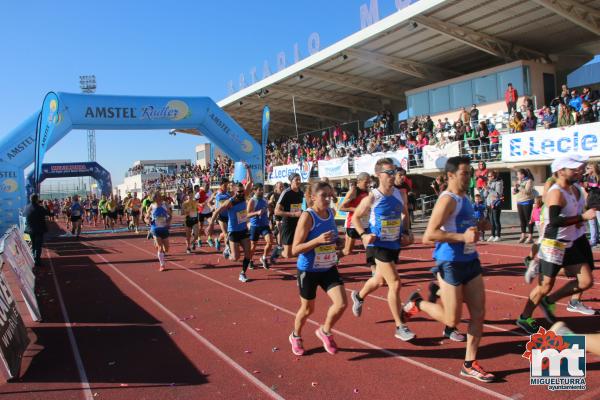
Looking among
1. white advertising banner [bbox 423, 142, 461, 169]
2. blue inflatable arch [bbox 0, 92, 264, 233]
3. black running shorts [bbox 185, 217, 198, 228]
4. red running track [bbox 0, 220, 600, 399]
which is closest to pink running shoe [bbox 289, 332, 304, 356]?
red running track [bbox 0, 220, 600, 399]

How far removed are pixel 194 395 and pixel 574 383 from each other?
3.22 meters

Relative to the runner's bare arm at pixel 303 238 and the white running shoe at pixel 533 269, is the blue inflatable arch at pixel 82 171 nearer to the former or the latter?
the runner's bare arm at pixel 303 238

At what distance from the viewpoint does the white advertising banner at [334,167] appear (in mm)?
23625

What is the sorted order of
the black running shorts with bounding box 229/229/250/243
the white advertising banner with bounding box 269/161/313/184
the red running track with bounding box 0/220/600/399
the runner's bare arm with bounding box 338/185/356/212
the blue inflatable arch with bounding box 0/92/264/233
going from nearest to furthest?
the red running track with bounding box 0/220/600/399 → the runner's bare arm with bounding box 338/185/356/212 → the black running shorts with bounding box 229/229/250/243 → the blue inflatable arch with bounding box 0/92/264/233 → the white advertising banner with bounding box 269/161/313/184

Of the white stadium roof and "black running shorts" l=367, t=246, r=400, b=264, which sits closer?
"black running shorts" l=367, t=246, r=400, b=264

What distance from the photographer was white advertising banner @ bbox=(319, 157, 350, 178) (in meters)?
23.6

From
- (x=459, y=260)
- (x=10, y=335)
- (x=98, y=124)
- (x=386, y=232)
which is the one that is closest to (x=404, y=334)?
(x=386, y=232)

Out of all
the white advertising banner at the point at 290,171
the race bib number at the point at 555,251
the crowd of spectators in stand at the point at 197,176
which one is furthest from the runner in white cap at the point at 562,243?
the crowd of spectators in stand at the point at 197,176

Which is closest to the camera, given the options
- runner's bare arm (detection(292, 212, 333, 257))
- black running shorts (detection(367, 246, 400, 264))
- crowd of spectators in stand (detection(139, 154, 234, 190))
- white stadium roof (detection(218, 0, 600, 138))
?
runner's bare arm (detection(292, 212, 333, 257))

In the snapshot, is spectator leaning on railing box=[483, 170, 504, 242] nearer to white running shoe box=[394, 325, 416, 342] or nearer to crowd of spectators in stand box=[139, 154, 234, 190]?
white running shoe box=[394, 325, 416, 342]

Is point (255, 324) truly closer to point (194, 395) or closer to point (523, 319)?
point (194, 395)

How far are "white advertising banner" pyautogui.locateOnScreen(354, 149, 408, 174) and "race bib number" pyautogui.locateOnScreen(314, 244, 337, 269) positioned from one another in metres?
16.0

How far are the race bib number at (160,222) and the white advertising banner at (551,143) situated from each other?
421 inches

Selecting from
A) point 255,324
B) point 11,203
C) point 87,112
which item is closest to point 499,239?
point 255,324
